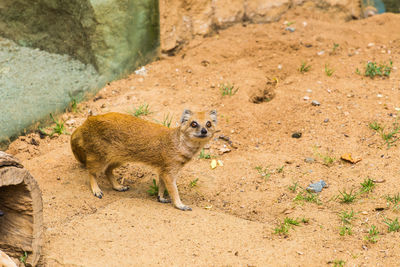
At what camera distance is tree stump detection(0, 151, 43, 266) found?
3605 mm

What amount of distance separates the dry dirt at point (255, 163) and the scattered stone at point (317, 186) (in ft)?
0.37

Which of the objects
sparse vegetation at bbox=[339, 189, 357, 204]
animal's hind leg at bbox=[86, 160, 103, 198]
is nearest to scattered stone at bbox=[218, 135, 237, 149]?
sparse vegetation at bbox=[339, 189, 357, 204]

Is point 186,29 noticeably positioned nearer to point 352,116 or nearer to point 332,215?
point 352,116

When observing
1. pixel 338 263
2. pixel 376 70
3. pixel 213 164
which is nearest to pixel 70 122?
pixel 213 164

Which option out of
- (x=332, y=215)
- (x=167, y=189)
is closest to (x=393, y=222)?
(x=332, y=215)

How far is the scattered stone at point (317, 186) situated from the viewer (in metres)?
5.08

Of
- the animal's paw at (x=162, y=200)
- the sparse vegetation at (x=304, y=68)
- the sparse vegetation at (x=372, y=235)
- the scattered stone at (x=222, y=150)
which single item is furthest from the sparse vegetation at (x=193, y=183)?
the sparse vegetation at (x=304, y=68)

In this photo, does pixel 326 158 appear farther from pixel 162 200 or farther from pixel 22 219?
pixel 22 219

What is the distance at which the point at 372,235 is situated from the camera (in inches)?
165

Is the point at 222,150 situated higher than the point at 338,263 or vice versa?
the point at 338,263

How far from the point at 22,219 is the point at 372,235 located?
9.60ft

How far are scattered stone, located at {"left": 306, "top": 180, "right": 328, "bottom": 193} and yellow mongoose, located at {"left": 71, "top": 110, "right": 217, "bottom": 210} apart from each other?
1.22m

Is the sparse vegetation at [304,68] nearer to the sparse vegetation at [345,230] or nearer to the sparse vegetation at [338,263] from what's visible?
the sparse vegetation at [345,230]

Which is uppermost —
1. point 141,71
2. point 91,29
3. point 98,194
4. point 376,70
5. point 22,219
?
point 91,29
